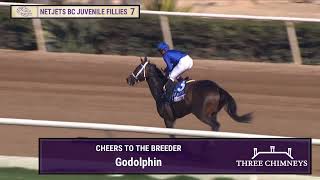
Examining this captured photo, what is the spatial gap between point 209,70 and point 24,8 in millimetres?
3379

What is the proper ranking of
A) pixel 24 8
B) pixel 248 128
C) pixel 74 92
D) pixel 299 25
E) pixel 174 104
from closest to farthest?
pixel 174 104, pixel 248 128, pixel 74 92, pixel 299 25, pixel 24 8

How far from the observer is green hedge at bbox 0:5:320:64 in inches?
404

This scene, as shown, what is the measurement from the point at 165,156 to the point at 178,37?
558 centimetres

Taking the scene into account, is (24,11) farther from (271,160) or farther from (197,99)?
(271,160)

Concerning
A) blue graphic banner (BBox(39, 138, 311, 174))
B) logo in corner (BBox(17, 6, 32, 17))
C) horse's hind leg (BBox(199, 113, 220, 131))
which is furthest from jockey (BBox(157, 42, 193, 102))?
logo in corner (BBox(17, 6, 32, 17))

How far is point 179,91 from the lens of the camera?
600 centimetres

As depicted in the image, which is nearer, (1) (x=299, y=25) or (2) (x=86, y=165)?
(2) (x=86, y=165)

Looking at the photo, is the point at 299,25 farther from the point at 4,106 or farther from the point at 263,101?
the point at 4,106

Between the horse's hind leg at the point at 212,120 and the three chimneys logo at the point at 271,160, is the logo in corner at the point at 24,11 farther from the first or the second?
the three chimneys logo at the point at 271,160

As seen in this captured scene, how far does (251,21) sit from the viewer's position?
416 inches

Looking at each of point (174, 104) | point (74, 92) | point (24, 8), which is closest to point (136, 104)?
point (74, 92)

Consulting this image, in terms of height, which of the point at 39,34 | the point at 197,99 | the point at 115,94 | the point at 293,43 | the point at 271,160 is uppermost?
the point at 39,34

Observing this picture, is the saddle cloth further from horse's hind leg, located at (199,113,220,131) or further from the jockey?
horse's hind leg, located at (199,113,220,131)

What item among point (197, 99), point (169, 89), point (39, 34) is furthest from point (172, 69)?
point (39, 34)
